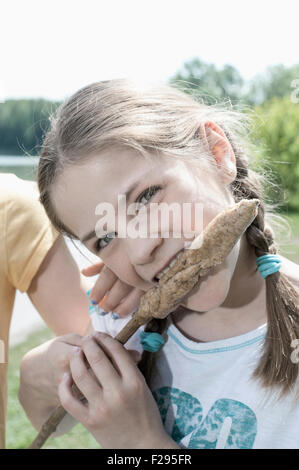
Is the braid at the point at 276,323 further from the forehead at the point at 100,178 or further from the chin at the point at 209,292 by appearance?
the forehead at the point at 100,178

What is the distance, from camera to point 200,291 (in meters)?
1.53

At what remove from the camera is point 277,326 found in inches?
60.4

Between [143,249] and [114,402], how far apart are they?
44 centimetres

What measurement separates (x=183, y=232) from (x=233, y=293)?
1.06 ft

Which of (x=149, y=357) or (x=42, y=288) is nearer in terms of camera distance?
(x=149, y=357)

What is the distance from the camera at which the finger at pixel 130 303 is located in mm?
1748

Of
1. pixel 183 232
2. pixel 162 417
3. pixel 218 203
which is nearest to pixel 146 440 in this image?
pixel 162 417

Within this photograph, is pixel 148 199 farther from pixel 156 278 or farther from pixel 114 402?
pixel 114 402

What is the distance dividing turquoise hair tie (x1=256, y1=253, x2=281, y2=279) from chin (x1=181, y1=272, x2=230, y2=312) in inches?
5.2

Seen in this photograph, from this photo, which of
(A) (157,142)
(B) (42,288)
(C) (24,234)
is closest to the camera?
(A) (157,142)

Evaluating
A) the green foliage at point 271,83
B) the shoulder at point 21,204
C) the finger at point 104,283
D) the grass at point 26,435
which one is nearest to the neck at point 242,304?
the finger at point 104,283

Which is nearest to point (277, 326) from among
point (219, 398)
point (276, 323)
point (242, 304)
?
point (276, 323)
